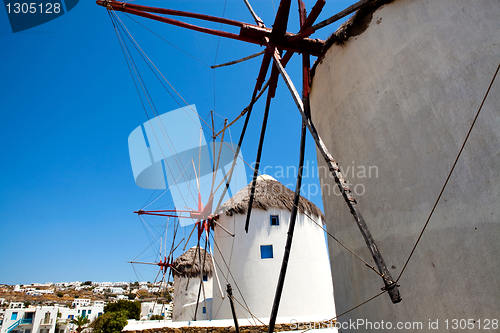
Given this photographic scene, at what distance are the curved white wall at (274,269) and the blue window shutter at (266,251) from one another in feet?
0.42

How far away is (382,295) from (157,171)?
10.7m

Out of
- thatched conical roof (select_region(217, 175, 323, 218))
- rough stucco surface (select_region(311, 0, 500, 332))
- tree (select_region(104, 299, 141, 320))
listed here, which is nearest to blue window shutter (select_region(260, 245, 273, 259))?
thatched conical roof (select_region(217, 175, 323, 218))

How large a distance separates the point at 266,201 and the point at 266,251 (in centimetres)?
212

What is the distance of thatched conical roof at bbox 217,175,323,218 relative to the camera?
12.5m

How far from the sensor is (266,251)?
38.2ft

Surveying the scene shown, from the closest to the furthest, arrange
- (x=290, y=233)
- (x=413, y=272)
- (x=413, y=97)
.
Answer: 1. (x=413, y=272)
2. (x=413, y=97)
3. (x=290, y=233)

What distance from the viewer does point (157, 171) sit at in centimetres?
1255

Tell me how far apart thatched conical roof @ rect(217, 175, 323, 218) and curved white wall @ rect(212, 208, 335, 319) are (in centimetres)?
27

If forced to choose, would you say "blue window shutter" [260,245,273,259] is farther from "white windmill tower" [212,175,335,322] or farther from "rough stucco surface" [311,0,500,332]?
"rough stucco surface" [311,0,500,332]

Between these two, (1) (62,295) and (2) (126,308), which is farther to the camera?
(1) (62,295)

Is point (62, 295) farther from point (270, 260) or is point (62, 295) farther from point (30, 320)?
point (270, 260)

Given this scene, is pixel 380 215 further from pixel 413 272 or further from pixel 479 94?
pixel 479 94

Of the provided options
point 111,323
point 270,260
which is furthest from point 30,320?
point 270,260

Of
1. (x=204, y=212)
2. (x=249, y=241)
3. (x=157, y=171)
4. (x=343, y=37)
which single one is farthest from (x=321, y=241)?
(x=343, y=37)
